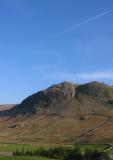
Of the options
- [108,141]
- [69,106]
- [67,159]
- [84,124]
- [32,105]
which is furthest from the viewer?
[32,105]

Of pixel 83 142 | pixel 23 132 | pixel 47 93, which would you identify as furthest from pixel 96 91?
pixel 83 142

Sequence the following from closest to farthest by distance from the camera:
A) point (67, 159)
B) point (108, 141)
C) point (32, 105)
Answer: point (67, 159), point (108, 141), point (32, 105)

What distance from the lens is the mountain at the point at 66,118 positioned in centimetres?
15241

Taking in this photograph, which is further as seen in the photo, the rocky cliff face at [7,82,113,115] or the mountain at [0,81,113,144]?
the rocky cliff face at [7,82,113,115]

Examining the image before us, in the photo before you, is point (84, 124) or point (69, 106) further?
point (69, 106)

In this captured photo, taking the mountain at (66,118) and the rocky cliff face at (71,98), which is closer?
the mountain at (66,118)

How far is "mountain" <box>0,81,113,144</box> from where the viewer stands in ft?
500

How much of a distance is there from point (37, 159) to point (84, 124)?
98.0m

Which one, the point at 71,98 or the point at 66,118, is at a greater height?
the point at 71,98

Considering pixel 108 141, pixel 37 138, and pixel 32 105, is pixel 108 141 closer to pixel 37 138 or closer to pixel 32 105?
pixel 37 138

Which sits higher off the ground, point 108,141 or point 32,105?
point 32,105

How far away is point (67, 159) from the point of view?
246 ft

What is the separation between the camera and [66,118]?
174250mm

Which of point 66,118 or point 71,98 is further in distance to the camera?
point 71,98
